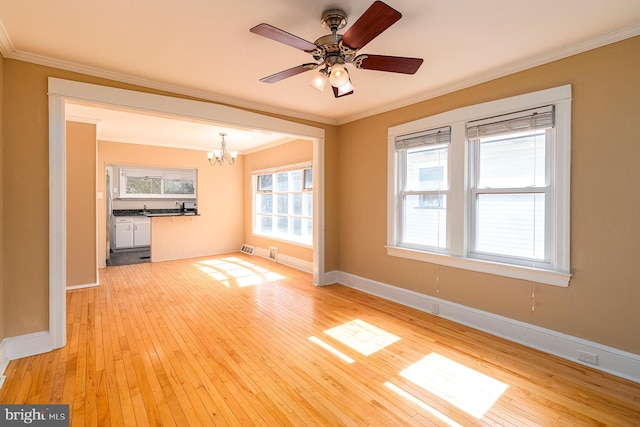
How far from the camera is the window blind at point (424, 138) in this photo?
3.36 meters

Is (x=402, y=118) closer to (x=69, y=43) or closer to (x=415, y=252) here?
(x=415, y=252)

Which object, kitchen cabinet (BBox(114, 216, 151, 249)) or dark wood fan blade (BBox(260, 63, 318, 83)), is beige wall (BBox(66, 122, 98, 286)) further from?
dark wood fan blade (BBox(260, 63, 318, 83))

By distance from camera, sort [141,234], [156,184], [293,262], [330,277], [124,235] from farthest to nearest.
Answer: [156,184]
[141,234]
[124,235]
[293,262]
[330,277]

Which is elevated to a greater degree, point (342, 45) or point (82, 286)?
point (342, 45)

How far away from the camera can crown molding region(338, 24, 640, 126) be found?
225 cm

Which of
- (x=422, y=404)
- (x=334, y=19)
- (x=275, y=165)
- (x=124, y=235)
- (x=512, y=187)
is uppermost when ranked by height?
(x=334, y=19)

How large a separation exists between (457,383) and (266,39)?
2.96 metres

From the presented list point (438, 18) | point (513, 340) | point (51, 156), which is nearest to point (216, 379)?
point (51, 156)

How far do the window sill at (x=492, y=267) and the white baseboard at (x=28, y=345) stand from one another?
369 centimetres

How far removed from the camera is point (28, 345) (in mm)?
2611

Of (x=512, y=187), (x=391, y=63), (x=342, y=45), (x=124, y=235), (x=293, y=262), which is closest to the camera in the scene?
(x=342, y=45)

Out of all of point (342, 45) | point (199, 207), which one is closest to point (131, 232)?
point (199, 207)

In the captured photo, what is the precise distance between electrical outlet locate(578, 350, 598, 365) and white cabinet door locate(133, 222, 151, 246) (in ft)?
28.2

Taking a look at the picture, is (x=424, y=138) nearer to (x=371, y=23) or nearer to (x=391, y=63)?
(x=391, y=63)
